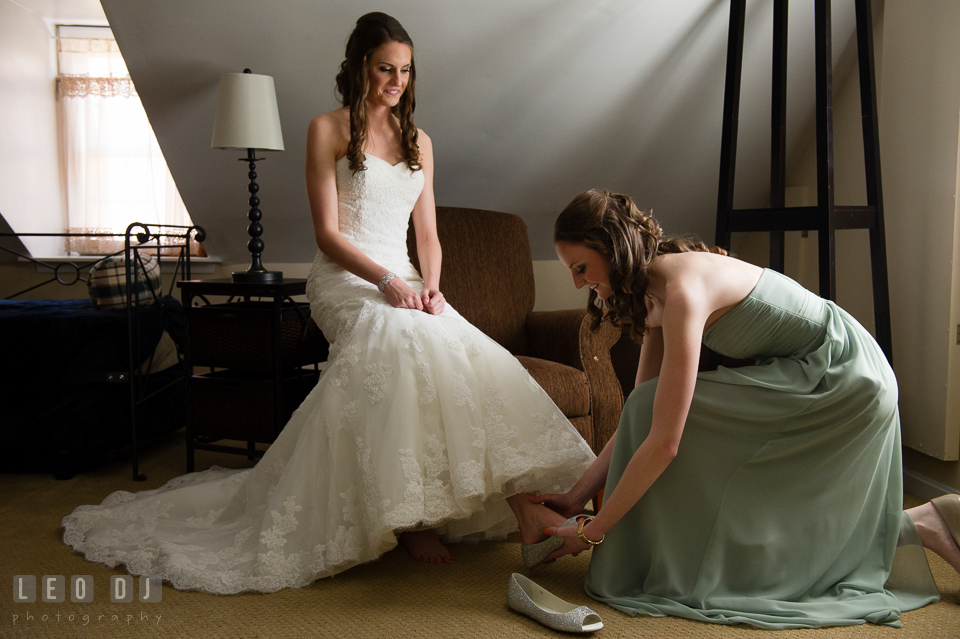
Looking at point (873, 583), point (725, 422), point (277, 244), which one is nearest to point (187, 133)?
point (277, 244)

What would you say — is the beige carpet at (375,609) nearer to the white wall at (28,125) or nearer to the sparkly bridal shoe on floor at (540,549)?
the sparkly bridal shoe on floor at (540,549)

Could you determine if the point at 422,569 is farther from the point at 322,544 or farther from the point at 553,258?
the point at 553,258

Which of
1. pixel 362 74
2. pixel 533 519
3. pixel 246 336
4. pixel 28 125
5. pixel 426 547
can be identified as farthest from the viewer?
pixel 28 125

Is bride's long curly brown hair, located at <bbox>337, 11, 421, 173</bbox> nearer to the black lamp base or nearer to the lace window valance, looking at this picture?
the black lamp base

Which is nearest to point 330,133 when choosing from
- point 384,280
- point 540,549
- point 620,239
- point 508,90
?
point 384,280

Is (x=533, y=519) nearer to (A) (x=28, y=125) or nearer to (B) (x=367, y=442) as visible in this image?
(B) (x=367, y=442)

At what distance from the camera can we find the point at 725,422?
4.70 ft

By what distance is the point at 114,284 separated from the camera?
257cm

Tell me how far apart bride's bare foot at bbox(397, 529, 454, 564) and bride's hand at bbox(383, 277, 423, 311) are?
57cm

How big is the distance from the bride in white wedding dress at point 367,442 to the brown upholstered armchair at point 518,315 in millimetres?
363

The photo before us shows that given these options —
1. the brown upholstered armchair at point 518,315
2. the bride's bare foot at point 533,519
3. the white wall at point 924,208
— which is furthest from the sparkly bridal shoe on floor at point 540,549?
the white wall at point 924,208

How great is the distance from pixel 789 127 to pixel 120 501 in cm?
273

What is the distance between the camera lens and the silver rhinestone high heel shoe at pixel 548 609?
52.6 inches

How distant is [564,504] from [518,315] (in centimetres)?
102
